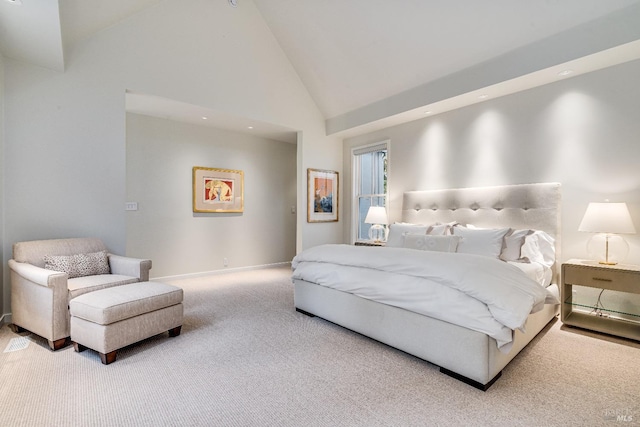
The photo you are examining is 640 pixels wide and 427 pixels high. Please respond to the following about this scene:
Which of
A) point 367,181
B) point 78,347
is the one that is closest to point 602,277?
point 367,181

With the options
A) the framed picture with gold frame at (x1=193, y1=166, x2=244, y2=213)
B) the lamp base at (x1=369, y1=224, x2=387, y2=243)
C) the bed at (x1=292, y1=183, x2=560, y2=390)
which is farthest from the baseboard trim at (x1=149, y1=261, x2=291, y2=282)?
the bed at (x1=292, y1=183, x2=560, y2=390)

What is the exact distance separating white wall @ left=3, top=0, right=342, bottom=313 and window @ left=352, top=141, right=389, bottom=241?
1968 mm

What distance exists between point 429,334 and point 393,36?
3581mm

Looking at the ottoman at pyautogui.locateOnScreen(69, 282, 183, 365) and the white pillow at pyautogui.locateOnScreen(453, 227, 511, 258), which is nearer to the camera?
the ottoman at pyautogui.locateOnScreen(69, 282, 183, 365)

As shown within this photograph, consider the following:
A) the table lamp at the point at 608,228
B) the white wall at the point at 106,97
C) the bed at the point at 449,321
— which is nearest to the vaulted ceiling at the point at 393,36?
the white wall at the point at 106,97

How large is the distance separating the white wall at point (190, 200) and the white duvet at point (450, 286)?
11.1ft

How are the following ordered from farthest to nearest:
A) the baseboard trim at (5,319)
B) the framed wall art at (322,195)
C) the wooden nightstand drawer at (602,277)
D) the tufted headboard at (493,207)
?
the framed wall art at (322,195) → the tufted headboard at (493,207) → the baseboard trim at (5,319) → the wooden nightstand drawer at (602,277)

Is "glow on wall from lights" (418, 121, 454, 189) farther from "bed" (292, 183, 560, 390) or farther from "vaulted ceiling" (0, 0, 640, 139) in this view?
"vaulted ceiling" (0, 0, 640, 139)

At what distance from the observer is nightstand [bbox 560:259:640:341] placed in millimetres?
2740

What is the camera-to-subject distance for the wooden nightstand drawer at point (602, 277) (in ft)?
8.86

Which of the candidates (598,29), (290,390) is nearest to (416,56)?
(598,29)

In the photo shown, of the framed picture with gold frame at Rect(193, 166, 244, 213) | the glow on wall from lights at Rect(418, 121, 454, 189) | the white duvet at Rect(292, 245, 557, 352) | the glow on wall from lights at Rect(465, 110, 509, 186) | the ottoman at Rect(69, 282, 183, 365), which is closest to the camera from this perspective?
Answer: the white duvet at Rect(292, 245, 557, 352)

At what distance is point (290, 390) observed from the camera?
1979 mm

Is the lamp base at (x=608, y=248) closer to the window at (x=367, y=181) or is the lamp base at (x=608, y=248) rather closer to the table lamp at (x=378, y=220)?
the table lamp at (x=378, y=220)
